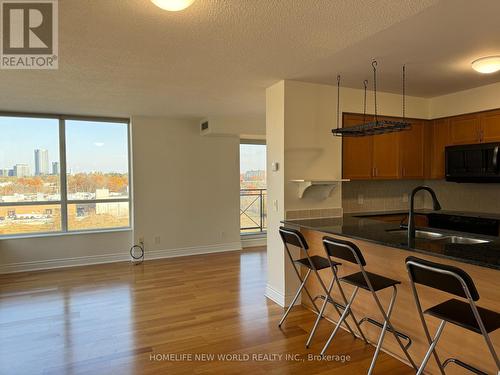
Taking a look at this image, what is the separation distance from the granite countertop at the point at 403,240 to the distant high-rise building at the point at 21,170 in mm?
4237

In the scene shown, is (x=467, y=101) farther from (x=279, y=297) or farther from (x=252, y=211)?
(x=252, y=211)

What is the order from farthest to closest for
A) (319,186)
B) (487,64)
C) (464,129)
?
(464,129), (319,186), (487,64)

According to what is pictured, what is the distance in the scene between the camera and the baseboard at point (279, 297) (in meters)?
3.73

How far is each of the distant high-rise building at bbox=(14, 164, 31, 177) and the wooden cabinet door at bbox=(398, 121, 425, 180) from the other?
5.52 m

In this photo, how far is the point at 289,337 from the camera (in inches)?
119

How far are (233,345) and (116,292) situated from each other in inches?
80.0

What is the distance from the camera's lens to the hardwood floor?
2.59 metres

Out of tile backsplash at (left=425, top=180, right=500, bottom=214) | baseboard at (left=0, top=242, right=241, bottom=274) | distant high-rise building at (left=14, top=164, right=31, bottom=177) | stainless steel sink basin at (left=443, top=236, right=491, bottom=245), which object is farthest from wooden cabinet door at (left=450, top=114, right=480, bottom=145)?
distant high-rise building at (left=14, top=164, right=31, bottom=177)

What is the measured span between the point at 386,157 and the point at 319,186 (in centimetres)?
117

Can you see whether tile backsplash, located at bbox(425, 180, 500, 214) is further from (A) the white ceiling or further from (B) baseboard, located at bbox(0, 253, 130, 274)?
(B) baseboard, located at bbox(0, 253, 130, 274)

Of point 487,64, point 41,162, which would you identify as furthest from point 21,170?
point 487,64

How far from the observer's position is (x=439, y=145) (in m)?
4.55

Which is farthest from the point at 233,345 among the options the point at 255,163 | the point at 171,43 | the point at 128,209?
the point at 255,163

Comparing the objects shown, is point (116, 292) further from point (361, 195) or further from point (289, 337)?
point (361, 195)
